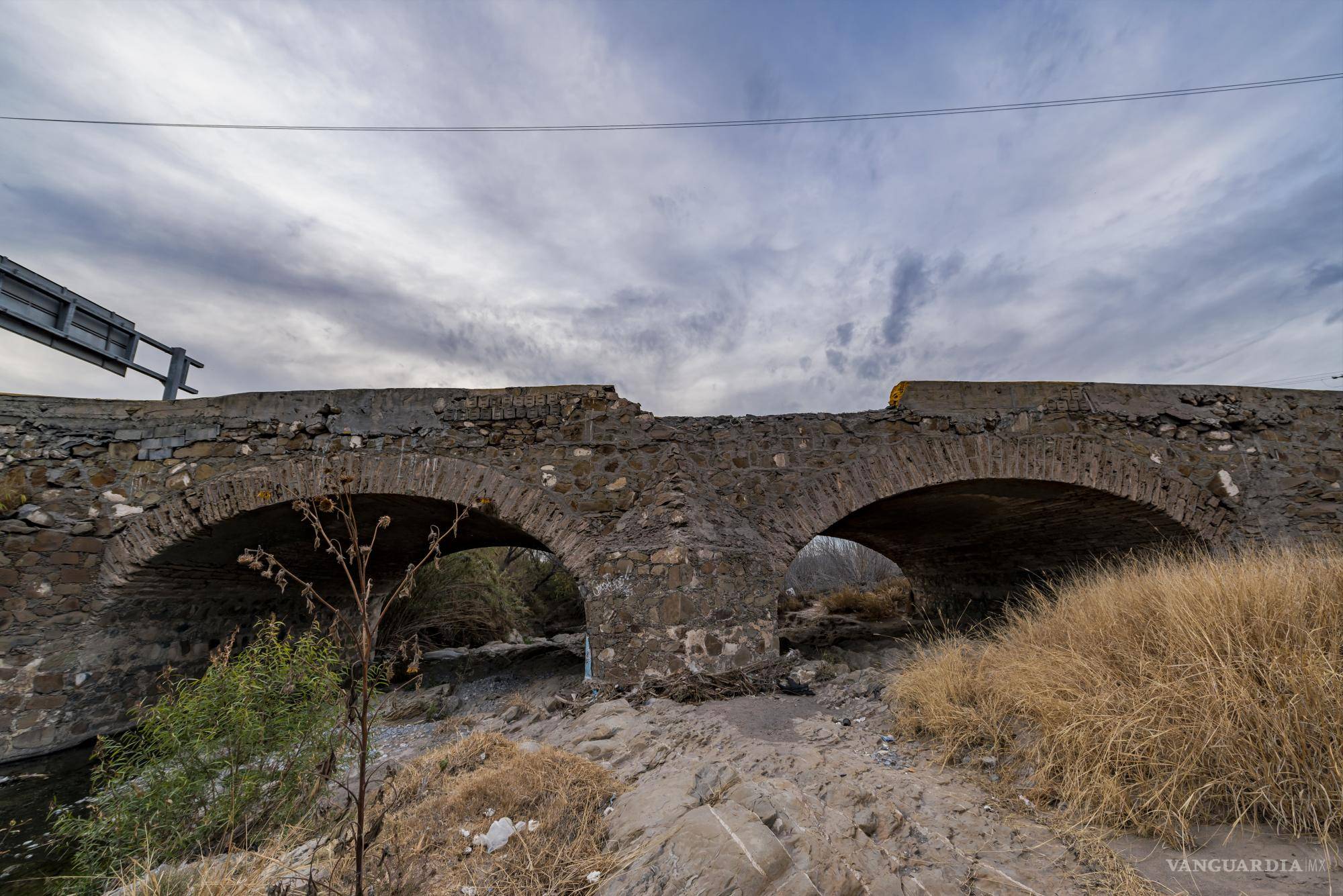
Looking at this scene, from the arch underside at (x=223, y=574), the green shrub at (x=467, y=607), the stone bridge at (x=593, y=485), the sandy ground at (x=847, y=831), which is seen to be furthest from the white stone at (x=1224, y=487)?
the green shrub at (x=467, y=607)

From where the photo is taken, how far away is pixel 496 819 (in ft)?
8.24

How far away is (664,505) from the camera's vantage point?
5.44m

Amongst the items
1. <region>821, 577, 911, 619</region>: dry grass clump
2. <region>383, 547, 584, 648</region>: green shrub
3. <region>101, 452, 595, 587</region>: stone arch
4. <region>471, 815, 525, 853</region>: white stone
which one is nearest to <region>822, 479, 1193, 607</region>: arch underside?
<region>821, 577, 911, 619</region>: dry grass clump

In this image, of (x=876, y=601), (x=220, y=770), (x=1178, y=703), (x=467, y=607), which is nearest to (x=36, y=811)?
(x=220, y=770)

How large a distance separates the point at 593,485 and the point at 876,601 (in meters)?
9.32

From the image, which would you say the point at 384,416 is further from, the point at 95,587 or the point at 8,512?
the point at 8,512

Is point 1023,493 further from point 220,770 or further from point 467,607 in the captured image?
point 467,607

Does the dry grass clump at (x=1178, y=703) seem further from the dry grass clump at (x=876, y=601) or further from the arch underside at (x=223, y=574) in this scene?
the dry grass clump at (x=876, y=601)

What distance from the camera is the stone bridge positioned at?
5.17m

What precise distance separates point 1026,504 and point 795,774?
543 centimetres

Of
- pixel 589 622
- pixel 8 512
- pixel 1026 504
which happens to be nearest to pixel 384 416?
pixel 589 622

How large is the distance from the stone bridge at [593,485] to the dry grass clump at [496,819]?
82.3 inches

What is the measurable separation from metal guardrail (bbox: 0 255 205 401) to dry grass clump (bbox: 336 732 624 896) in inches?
215

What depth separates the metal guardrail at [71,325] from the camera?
221 inches
